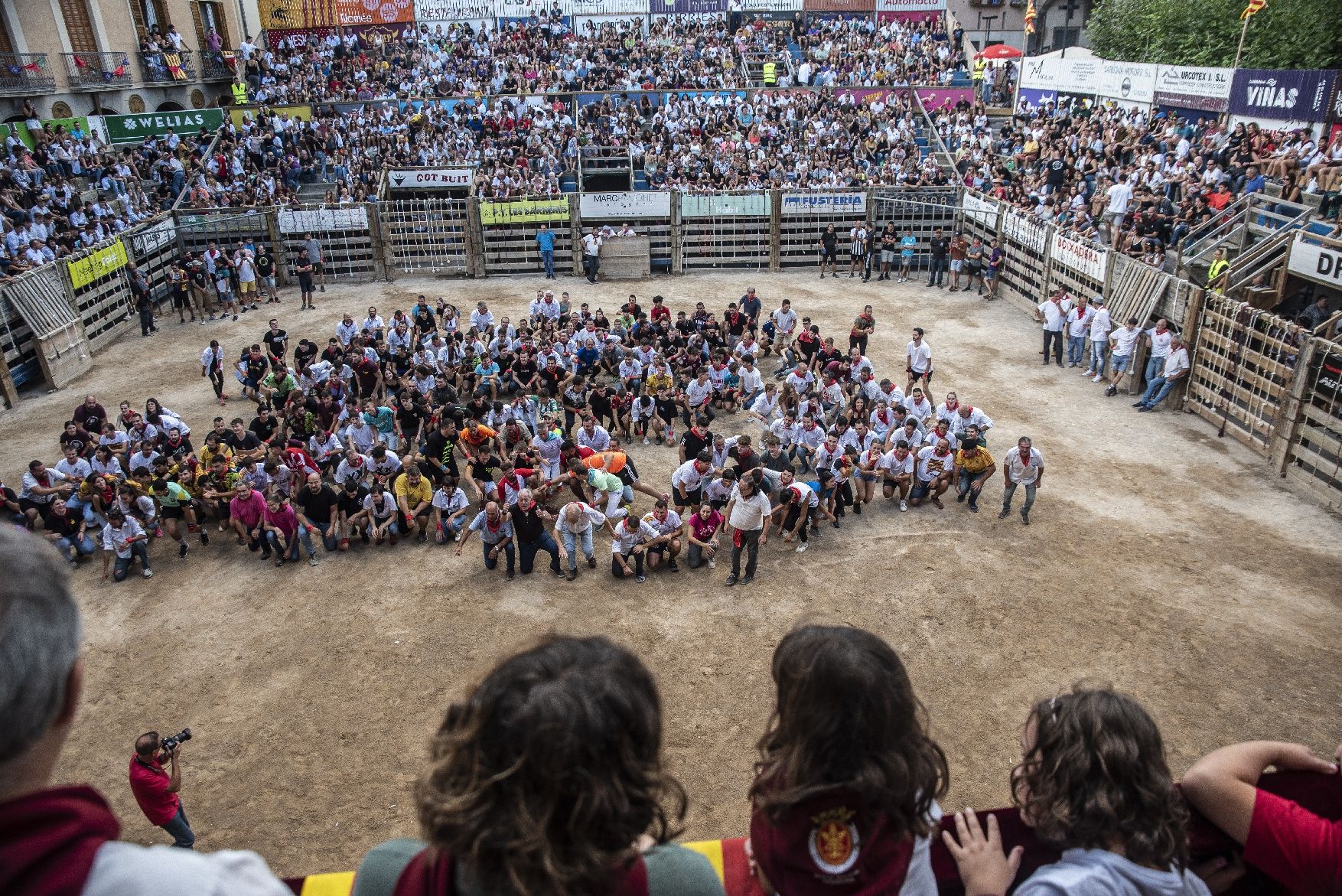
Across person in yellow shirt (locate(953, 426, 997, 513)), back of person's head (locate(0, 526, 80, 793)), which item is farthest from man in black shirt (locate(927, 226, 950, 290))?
back of person's head (locate(0, 526, 80, 793))

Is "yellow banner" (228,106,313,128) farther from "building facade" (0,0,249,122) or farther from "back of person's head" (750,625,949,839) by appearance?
"back of person's head" (750,625,949,839)

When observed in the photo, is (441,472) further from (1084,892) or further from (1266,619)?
(1084,892)

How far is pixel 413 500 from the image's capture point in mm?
11797

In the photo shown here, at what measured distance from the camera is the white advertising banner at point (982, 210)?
2339 centimetres

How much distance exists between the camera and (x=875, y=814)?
92.9 inches

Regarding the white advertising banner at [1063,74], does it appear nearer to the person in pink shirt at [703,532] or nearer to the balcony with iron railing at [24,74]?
the person in pink shirt at [703,532]

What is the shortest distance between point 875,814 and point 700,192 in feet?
80.2

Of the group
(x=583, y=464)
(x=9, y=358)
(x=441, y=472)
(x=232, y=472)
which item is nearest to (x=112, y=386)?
(x=9, y=358)

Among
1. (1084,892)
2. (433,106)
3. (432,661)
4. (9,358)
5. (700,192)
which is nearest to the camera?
(1084,892)

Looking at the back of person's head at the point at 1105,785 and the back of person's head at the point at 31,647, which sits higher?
the back of person's head at the point at 31,647

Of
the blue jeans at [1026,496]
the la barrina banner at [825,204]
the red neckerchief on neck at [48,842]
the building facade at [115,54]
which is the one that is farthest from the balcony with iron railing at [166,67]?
the red neckerchief on neck at [48,842]

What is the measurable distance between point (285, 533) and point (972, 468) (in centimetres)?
913

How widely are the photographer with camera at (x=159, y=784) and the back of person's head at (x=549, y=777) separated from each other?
226 inches

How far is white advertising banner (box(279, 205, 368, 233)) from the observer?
24922mm
